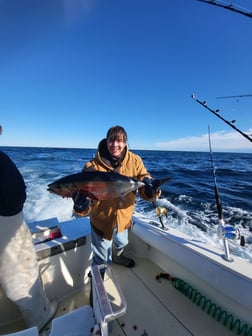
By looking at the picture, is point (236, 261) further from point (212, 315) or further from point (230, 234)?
point (212, 315)

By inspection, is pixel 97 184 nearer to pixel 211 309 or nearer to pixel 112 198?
pixel 112 198

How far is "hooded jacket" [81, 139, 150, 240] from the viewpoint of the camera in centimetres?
179

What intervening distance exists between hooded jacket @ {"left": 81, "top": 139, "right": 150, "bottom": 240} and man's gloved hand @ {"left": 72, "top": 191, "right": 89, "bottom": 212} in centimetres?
14

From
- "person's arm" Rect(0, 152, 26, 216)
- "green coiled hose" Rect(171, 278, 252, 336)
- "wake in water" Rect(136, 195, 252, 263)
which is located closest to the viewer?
"person's arm" Rect(0, 152, 26, 216)

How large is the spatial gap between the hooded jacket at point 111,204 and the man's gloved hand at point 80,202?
14cm

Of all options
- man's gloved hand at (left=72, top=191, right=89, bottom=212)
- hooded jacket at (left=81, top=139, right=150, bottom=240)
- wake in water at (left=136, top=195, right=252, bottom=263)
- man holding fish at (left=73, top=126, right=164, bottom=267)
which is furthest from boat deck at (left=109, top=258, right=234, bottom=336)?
wake in water at (left=136, top=195, right=252, bottom=263)

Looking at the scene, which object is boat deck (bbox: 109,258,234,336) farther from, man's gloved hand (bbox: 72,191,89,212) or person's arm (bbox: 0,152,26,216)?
person's arm (bbox: 0,152,26,216)

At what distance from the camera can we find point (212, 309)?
5.75 ft

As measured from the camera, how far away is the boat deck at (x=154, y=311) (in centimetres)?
165

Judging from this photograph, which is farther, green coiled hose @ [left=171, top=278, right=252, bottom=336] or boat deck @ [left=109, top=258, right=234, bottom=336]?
boat deck @ [left=109, top=258, right=234, bottom=336]

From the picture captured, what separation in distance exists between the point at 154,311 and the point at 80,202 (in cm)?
135

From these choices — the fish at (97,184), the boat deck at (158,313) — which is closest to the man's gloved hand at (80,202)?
the fish at (97,184)

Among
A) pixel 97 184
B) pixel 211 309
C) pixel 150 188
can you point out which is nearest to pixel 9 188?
pixel 97 184

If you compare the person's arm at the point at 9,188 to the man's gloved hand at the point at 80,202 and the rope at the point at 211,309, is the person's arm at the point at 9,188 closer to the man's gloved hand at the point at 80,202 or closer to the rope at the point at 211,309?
the man's gloved hand at the point at 80,202
